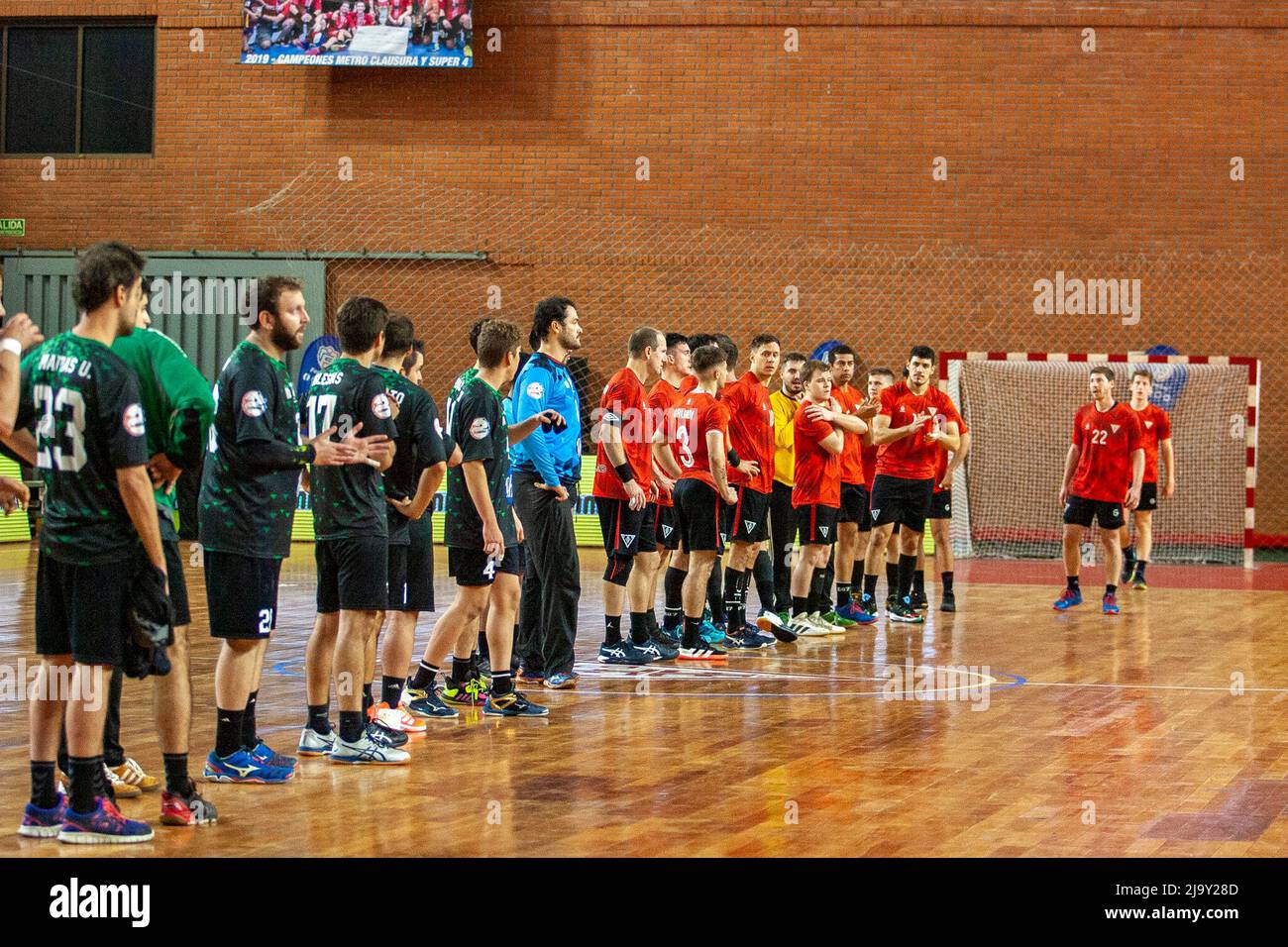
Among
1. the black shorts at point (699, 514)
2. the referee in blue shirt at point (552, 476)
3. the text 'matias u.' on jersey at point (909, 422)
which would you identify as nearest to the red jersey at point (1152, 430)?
the text 'matias u.' on jersey at point (909, 422)

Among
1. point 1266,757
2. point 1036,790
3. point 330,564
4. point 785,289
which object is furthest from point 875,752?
point 785,289

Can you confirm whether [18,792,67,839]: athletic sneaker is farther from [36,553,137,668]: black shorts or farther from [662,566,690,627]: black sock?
[662,566,690,627]: black sock

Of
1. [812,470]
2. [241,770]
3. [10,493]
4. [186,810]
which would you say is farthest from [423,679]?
[812,470]

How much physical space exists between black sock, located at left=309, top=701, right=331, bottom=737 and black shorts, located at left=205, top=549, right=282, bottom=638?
2.80 ft

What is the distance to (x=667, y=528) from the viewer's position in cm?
1034

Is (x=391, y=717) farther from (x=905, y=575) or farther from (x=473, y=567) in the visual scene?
(x=905, y=575)

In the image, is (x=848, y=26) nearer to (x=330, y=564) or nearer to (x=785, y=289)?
(x=785, y=289)

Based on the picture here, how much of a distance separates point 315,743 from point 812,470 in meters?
5.81

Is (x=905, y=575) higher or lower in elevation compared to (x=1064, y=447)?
lower

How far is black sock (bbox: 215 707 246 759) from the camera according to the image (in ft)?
19.5

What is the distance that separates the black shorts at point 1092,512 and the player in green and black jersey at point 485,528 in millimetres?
7165

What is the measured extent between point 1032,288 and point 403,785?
1474cm

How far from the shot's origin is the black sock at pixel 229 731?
595 centimetres

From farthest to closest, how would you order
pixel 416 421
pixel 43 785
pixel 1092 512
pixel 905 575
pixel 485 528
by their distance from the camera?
pixel 1092 512 < pixel 905 575 < pixel 485 528 < pixel 416 421 < pixel 43 785
